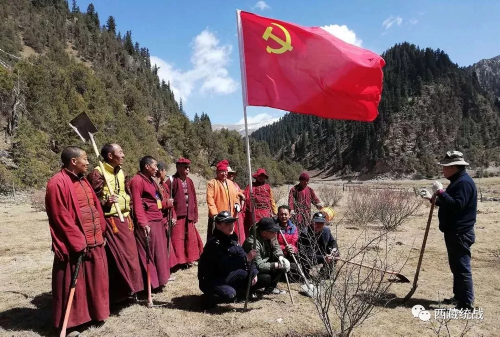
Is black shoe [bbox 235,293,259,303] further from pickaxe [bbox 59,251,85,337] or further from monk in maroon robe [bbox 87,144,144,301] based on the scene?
pickaxe [bbox 59,251,85,337]

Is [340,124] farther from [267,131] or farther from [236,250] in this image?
[236,250]

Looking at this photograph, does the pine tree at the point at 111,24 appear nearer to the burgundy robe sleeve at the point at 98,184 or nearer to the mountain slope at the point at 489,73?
the burgundy robe sleeve at the point at 98,184

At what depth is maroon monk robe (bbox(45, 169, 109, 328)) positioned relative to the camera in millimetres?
3410

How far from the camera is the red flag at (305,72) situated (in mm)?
4102

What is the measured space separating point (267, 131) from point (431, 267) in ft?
523

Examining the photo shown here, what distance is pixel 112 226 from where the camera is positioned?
4.17m

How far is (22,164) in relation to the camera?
77.2 feet

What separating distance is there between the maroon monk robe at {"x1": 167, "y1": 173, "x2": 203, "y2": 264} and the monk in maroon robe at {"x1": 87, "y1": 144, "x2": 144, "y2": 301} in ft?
5.23

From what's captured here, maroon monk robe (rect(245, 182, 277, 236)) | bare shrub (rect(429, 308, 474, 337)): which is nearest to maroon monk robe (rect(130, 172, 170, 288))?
maroon monk robe (rect(245, 182, 277, 236))

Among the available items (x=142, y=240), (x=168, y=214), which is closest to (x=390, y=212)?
(x=168, y=214)

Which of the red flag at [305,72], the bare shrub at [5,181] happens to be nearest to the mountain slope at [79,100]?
the bare shrub at [5,181]

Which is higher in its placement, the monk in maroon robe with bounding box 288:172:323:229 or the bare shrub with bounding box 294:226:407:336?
the monk in maroon robe with bounding box 288:172:323:229

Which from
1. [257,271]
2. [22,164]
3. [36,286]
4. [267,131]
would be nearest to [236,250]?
[257,271]

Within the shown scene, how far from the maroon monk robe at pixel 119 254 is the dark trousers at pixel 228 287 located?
0.86 meters
